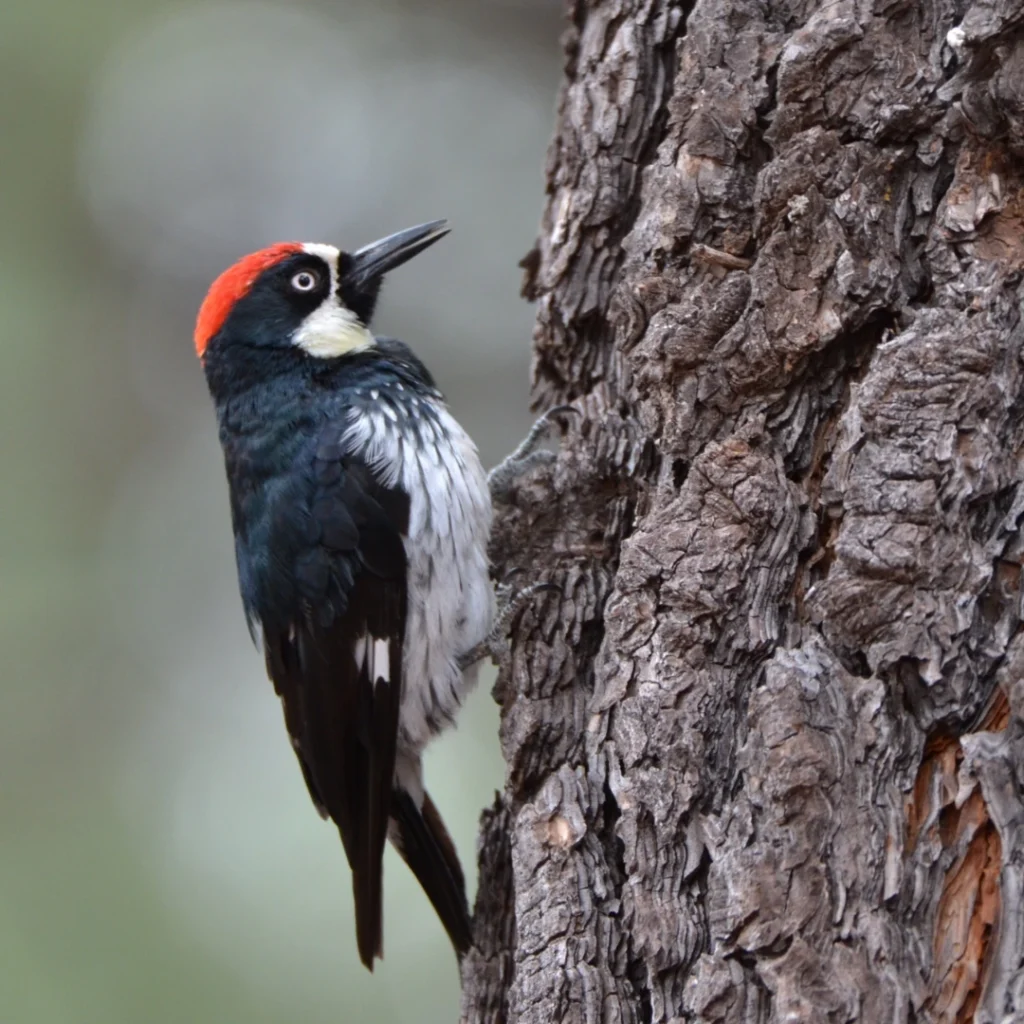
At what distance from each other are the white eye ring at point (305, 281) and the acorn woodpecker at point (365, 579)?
0.93 feet

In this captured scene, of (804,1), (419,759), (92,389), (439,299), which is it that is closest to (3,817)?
(92,389)

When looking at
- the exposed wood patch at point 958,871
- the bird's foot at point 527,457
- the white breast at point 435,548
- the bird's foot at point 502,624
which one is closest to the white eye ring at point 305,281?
the white breast at point 435,548

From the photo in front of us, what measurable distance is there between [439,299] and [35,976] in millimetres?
3347

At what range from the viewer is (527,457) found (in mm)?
3275

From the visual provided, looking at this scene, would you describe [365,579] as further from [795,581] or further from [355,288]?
[795,581]

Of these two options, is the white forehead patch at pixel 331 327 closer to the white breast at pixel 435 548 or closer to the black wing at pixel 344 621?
the white breast at pixel 435 548

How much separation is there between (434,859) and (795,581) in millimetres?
1536

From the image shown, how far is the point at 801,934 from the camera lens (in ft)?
5.57

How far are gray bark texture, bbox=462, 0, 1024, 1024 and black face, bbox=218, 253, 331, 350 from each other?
1.32 meters

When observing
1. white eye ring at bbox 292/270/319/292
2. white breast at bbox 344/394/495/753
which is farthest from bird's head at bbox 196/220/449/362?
white breast at bbox 344/394/495/753

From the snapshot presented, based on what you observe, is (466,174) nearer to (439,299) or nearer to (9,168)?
(439,299)

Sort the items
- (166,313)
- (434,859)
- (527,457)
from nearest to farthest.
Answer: (434,859), (527,457), (166,313)

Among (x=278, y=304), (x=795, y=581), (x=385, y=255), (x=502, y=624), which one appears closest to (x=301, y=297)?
(x=278, y=304)

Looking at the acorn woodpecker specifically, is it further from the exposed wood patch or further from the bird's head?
the exposed wood patch
